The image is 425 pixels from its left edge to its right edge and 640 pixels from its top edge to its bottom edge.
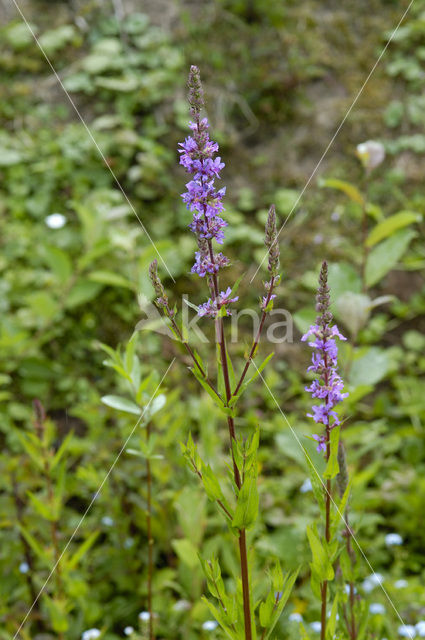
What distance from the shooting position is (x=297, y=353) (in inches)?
148

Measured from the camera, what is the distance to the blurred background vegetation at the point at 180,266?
251cm

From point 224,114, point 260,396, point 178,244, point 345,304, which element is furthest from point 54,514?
point 224,114

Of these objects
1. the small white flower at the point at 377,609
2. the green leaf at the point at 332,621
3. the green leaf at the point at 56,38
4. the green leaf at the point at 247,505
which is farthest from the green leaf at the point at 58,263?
the green leaf at the point at 332,621

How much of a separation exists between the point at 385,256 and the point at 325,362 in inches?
65.8

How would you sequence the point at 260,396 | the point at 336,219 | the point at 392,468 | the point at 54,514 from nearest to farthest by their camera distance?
the point at 54,514, the point at 392,468, the point at 260,396, the point at 336,219

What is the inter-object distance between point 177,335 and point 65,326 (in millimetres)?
2550

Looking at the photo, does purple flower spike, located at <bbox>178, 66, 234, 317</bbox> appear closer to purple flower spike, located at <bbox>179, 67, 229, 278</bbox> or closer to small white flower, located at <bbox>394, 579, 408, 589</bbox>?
purple flower spike, located at <bbox>179, 67, 229, 278</bbox>

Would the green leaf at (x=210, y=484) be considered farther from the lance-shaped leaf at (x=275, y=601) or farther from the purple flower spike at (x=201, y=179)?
the purple flower spike at (x=201, y=179)

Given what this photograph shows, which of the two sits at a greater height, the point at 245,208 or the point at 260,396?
the point at 245,208

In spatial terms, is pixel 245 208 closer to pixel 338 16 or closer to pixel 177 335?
pixel 338 16

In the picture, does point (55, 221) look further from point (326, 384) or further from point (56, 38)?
point (326, 384)

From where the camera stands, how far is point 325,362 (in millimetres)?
1381

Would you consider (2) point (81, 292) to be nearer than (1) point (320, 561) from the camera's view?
No

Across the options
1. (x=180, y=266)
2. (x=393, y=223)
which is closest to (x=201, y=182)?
(x=393, y=223)
